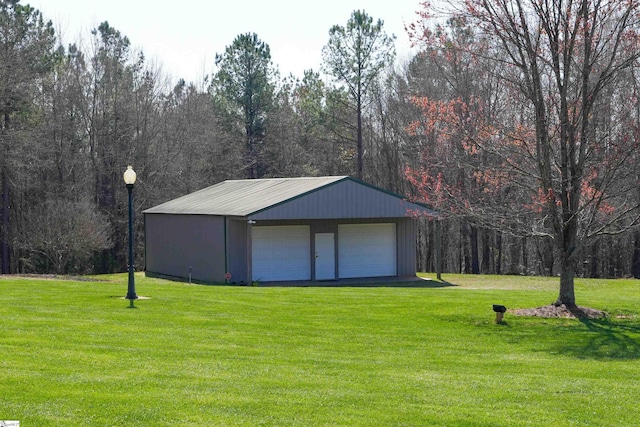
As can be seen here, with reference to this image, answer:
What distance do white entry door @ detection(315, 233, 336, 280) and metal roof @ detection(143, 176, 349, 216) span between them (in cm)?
189

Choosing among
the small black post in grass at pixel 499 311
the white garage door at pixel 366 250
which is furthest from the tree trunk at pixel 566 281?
the white garage door at pixel 366 250

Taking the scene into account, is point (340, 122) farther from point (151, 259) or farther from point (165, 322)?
point (165, 322)

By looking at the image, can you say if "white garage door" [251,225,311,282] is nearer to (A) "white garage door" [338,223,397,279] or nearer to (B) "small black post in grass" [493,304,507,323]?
(A) "white garage door" [338,223,397,279]

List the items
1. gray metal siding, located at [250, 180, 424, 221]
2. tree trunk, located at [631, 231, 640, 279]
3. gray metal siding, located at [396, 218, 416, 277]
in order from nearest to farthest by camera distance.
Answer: gray metal siding, located at [250, 180, 424, 221] < gray metal siding, located at [396, 218, 416, 277] < tree trunk, located at [631, 231, 640, 279]

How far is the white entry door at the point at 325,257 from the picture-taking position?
29.2 meters

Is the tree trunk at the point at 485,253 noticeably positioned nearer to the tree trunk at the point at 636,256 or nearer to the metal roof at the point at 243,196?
the tree trunk at the point at 636,256

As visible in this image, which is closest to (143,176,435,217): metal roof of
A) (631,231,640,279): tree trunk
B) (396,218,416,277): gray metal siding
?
(396,218,416,277): gray metal siding

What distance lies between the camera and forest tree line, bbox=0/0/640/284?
34.8 m

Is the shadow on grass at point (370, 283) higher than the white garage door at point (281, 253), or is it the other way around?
the white garage door at point (281, 253)

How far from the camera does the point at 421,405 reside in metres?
8.73

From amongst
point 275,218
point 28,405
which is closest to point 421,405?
point 28,405

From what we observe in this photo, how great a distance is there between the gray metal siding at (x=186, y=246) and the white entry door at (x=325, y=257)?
333 cm

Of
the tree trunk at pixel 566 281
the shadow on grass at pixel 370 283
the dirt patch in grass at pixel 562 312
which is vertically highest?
the tree trunk at pixel 566 281

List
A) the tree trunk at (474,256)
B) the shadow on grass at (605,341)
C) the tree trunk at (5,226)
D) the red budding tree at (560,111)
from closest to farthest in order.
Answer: the shadow on grass at (605,341) → the red budding tree at (560,111) → the tree trunk at (5,226) → the tree trunk at (474,256)
